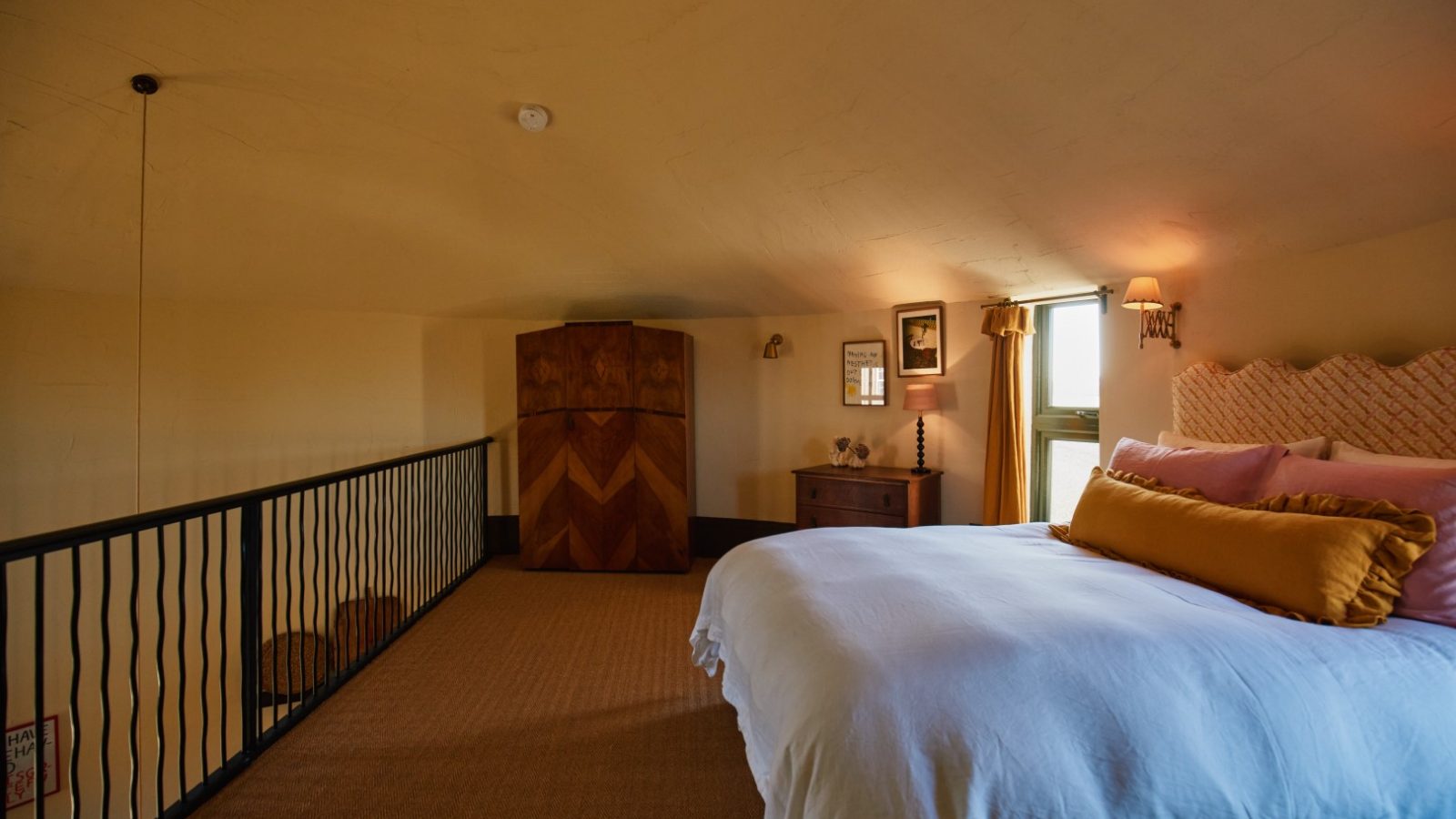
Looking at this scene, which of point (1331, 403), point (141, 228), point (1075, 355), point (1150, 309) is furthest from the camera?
point (1075, 355)

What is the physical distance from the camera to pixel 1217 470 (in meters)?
2.08

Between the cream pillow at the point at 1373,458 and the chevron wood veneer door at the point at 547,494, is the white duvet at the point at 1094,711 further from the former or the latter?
the chevron wood veneer door at the point at 547,494

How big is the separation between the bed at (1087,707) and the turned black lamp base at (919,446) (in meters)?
2.28

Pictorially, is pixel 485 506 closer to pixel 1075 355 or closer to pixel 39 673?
pixel 39 673

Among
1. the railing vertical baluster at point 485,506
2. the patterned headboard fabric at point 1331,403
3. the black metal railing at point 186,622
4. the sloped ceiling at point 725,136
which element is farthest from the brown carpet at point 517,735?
the patterned headboard fabric at point 1331,403

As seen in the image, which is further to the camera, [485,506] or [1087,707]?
[485,506]

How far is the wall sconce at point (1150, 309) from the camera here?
2.84 m

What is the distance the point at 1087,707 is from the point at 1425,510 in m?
1.17

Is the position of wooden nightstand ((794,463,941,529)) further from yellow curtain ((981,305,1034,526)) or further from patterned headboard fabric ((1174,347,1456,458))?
patterned headboard fabric ((1174,347,1456,458))

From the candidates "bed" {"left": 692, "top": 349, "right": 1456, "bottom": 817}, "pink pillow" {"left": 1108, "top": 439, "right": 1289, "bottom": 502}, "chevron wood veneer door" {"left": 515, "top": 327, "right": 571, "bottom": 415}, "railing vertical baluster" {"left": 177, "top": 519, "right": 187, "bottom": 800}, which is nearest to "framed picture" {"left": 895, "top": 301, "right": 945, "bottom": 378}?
"pink pillow" {"left": 1108, "top": 439, "right": 1289, "bottom": 502}

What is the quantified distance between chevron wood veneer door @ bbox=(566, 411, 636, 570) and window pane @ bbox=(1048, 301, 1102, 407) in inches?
104

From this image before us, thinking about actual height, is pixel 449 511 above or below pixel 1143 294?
below

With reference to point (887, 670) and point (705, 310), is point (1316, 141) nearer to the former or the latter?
point (887, 670)

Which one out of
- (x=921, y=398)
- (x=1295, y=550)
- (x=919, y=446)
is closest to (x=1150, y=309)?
(x=921, y=398)
